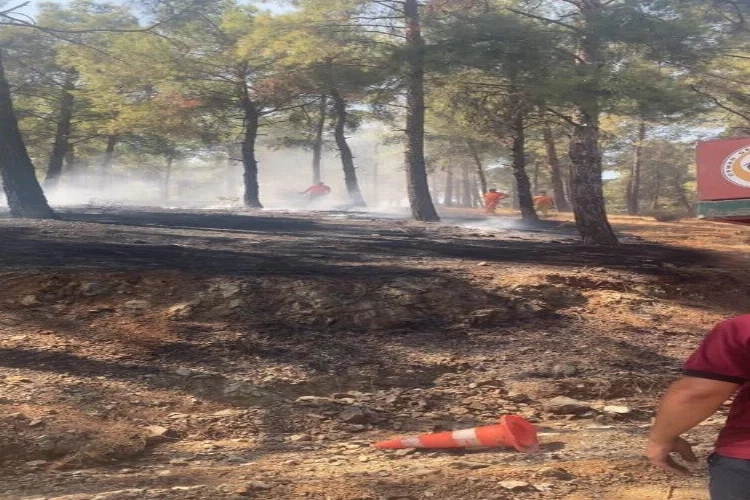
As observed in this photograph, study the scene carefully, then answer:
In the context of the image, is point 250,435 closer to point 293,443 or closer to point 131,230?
point 293,443

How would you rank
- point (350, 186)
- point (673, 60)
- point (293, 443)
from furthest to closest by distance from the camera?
1. point (350, 186)
2. point (673, 60)
3. point (293, 443)

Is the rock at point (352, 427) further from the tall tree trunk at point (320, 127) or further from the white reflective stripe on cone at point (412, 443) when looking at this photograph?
the tall tree trunk at point (320, 127)

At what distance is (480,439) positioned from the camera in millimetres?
4340

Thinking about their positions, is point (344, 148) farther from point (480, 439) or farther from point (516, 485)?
point (516, 485)

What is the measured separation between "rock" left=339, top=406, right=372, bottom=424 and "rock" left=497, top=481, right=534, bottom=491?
140 cm

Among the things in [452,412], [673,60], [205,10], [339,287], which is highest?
[205,10]

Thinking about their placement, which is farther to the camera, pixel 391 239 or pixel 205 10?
pixel 205 10

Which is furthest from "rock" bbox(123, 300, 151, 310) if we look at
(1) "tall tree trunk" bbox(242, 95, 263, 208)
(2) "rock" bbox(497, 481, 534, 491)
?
(1) "tall tree trunk" bbox(242, 95, 263, 208)

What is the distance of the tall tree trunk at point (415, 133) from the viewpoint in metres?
15.4

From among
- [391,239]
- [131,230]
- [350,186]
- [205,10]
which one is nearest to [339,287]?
[391,239]

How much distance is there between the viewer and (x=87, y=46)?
13984 millimetres

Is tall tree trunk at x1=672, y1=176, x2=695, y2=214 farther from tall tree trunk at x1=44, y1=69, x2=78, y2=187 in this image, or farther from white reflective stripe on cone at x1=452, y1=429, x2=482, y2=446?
white reflective stripe on cone at x1=452, y1=429, x2=482, y2=446

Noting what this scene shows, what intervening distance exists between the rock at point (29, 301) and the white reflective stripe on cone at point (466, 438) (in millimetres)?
4300

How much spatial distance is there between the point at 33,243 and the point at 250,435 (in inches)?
246
